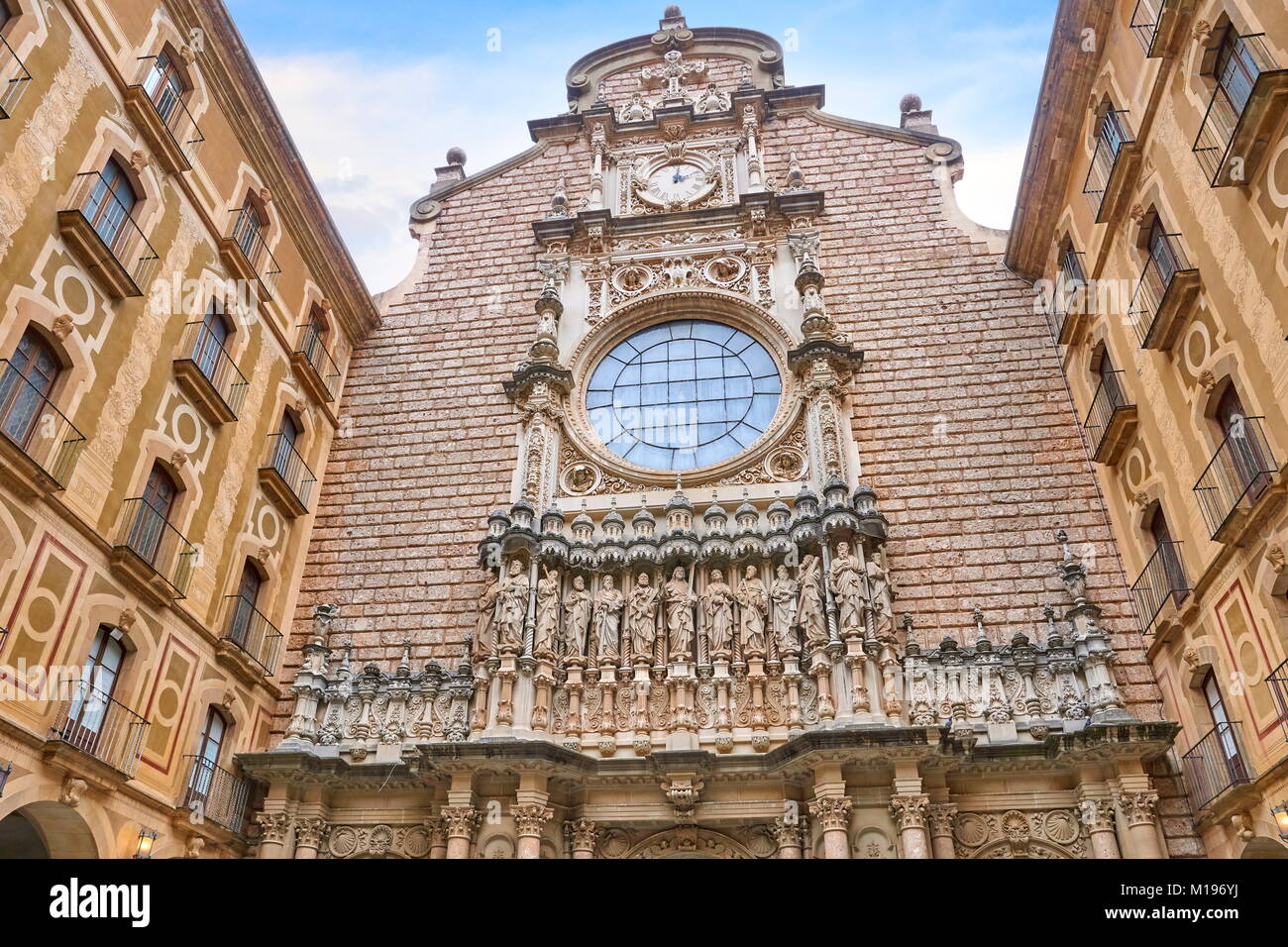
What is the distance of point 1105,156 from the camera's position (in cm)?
1505

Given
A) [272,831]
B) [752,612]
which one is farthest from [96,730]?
[752,612]

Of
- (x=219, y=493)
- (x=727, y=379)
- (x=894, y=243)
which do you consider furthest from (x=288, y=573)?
(x=894, y=243)

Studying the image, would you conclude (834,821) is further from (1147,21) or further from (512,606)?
(1147,21)

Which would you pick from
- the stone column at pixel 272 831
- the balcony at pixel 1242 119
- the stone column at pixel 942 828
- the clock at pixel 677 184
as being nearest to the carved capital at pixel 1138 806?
the stone column at pixel 942 828

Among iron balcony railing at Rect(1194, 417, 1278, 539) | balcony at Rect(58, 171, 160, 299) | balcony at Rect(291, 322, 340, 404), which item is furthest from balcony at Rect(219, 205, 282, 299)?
iron balcony railing at Rect(1194, 417, 1278, 539)

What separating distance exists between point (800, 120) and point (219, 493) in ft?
50.0

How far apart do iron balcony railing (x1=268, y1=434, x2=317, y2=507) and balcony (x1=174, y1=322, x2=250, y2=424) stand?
1.35 meters

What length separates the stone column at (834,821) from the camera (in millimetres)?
12383

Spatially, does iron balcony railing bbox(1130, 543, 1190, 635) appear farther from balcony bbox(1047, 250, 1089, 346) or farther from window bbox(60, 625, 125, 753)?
window bbox(60, 625, 125, 753)

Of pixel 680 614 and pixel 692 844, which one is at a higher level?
pixel 680 614

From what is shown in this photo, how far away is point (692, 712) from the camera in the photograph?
45.9 ft

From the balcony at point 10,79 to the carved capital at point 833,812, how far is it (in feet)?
42.6

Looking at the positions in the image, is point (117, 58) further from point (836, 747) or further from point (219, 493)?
point (836, 747)

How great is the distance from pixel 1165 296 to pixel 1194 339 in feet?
2.21
